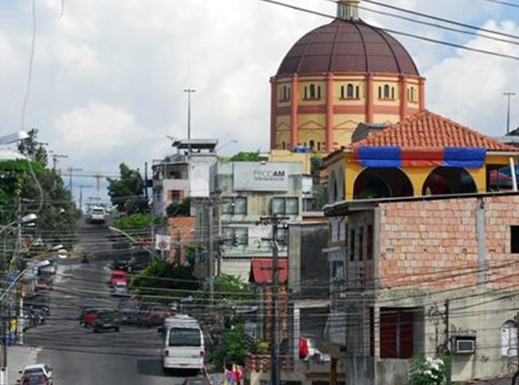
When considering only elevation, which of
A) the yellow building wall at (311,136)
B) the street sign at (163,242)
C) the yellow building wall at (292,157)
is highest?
the yellow building wall at (311,136)

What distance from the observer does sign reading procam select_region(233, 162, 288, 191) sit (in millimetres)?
105688

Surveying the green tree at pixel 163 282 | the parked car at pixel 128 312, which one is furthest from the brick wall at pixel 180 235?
the parked car at pixel 128 312

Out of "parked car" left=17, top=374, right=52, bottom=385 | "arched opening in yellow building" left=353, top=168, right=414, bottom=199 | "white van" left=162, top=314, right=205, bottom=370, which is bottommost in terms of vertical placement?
"parked car" left=17, top=374, right=52, bottom=385

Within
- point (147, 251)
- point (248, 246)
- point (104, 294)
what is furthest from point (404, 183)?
point (147, 251)

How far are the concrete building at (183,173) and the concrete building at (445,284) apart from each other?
8027 cm

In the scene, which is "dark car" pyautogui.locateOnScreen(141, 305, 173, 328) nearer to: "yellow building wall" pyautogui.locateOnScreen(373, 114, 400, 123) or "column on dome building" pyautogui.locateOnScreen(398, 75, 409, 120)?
"yellow building wall" pyautogui.locateOnScreen(373, 114, 400, 123)

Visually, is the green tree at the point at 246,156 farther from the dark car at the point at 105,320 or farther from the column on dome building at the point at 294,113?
the dark car at the point at 105,320

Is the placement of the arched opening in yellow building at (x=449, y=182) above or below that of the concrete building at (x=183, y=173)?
below

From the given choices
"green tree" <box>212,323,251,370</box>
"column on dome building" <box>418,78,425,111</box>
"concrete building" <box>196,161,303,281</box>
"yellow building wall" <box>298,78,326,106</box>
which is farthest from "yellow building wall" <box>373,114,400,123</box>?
"green tree" <box>212,323,251,370</box>

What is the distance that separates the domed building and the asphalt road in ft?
126

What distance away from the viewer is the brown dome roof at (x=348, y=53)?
14988 centimetres

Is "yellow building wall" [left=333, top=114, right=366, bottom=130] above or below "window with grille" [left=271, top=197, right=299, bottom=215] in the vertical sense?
above

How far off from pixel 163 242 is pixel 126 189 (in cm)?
5491

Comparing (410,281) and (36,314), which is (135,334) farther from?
(410,281)
